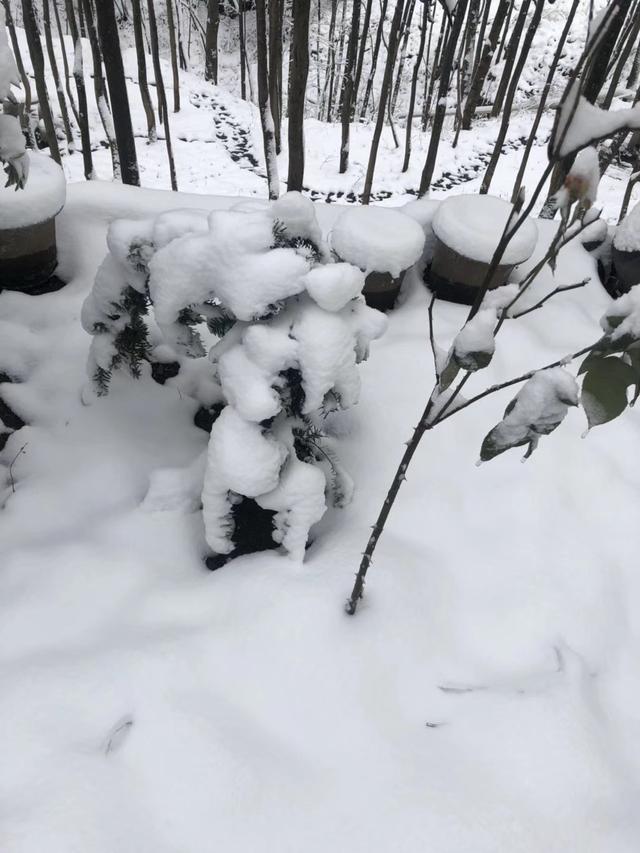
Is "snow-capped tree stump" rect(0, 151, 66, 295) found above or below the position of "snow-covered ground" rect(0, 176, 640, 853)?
above

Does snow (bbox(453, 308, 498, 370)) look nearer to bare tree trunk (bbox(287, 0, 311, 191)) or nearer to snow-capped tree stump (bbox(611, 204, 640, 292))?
snow-capped tree stump (bbox(611, 204, 640, 292))

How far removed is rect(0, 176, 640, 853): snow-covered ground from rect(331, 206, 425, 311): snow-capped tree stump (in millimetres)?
382

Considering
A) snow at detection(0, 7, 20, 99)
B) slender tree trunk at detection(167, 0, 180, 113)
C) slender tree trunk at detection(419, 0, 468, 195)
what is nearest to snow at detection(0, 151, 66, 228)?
snow at detection(0, 7, 20, 99)

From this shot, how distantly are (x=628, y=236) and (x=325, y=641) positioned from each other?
7.28 feet

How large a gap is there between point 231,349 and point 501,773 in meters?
1.15

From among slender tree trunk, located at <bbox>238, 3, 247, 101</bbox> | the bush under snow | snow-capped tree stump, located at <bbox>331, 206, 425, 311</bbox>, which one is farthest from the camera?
slender tree trunk, located at <bbox>238, 3, 247, 101</bbox>

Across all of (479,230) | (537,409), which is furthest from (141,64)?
(537,409)

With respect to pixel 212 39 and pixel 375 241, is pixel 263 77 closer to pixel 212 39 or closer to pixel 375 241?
pixel 375 241

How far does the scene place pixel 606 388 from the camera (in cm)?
69

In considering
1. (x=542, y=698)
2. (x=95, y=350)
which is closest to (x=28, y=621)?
(x=95, y=350)

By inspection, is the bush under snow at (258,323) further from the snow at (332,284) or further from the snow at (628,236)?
the snow at (628,236)

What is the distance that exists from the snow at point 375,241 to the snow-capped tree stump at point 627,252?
102cm

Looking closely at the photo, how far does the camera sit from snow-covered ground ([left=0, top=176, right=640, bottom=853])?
1080mm

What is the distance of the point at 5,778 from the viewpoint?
105cm
